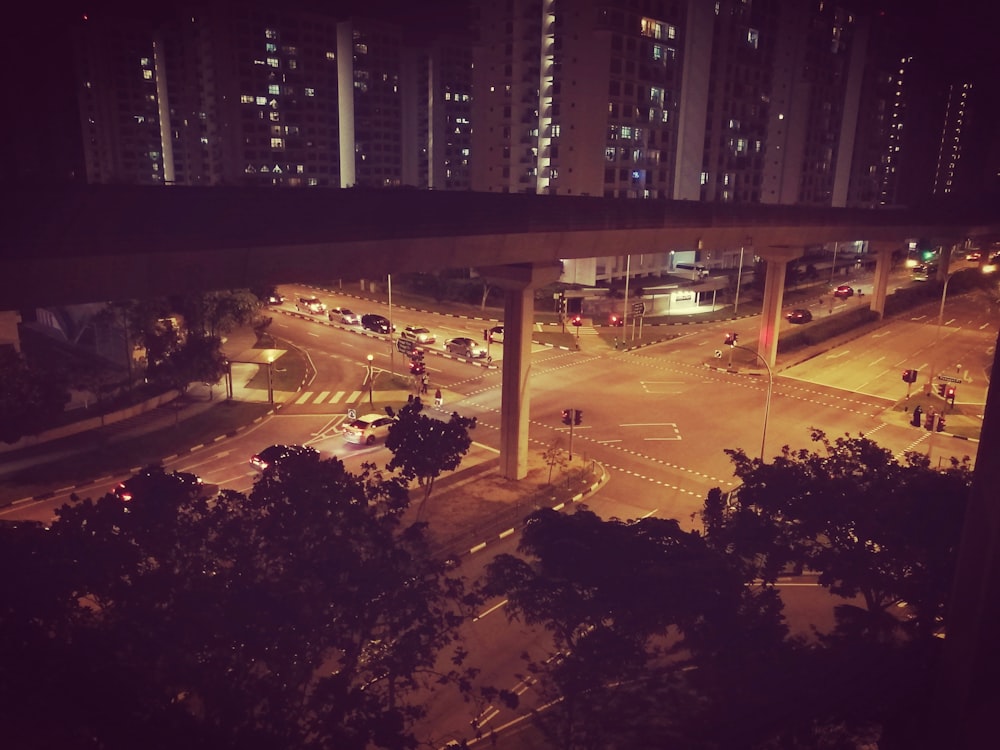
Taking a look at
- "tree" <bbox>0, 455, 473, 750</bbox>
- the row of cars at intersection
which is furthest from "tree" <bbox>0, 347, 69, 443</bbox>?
the row of cars at intersection

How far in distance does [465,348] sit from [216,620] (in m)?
40.1

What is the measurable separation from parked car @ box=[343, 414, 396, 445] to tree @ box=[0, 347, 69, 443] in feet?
40.3

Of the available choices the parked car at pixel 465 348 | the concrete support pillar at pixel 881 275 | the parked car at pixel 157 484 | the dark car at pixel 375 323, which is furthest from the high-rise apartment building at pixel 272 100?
the parked car at pixel 157 484

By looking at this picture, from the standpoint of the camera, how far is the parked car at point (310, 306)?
220 feet

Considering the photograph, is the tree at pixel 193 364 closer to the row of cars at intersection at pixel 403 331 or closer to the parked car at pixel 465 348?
the row of cars at intersection at pixel 403 331

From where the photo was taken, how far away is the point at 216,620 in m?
12.2

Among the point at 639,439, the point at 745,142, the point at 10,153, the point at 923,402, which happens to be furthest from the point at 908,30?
the point at 10,153

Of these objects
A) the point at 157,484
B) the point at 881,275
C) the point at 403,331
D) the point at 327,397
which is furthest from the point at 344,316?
the point at 157,484

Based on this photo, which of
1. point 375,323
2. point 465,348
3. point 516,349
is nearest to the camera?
point 516,349

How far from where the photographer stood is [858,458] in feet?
60.8

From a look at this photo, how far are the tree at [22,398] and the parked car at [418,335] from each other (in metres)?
27.4

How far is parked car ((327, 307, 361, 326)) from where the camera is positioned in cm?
6250

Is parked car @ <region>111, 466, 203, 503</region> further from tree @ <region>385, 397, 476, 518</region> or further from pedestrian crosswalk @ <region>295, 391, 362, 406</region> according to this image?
pedestrian crosswalk @ <region>295, 391, 362, 406</region>

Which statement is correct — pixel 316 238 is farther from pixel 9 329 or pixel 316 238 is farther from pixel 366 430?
pixel 9 329
